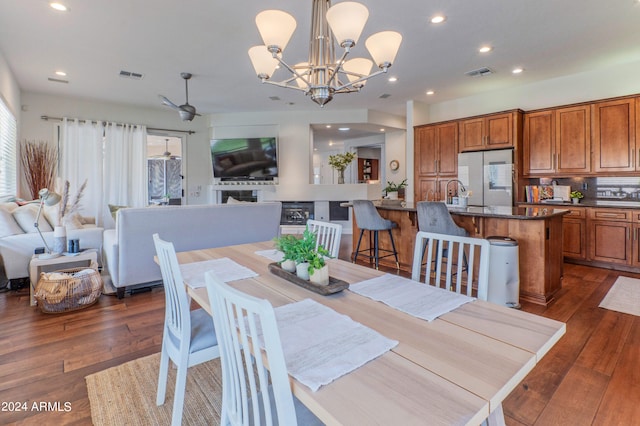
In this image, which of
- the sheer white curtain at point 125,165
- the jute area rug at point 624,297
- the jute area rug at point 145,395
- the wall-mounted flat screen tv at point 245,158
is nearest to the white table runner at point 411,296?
the jute area rug at point 145,395

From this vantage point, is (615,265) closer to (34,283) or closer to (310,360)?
(310,360)

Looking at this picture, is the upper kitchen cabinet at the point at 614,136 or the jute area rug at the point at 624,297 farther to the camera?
the upper kitchen cabinet at the point at 614,136

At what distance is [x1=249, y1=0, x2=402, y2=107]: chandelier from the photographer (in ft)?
6.18

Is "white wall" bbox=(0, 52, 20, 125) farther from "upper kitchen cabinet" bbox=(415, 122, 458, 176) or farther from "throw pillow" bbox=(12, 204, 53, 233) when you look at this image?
"upper kitchen cabinet" bbox=(415, 122, 458, 176)

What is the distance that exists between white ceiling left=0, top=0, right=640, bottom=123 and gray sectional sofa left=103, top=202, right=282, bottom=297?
6.14 ft

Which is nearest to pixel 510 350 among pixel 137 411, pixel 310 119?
pixel 137 411

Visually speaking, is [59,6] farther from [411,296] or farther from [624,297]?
[624,297]

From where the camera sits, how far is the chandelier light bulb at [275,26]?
1.94 meters

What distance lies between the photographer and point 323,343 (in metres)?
0.92

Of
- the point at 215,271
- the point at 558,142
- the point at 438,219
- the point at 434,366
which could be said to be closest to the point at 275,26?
the point at 215,271

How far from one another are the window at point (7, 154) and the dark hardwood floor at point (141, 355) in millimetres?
1967

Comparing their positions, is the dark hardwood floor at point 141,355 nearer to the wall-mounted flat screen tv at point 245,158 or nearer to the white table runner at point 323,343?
the white table runner at point 323,343

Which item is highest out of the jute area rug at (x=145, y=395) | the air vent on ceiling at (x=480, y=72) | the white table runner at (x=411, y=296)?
the air vent on ceiling at (x=480, y=72)

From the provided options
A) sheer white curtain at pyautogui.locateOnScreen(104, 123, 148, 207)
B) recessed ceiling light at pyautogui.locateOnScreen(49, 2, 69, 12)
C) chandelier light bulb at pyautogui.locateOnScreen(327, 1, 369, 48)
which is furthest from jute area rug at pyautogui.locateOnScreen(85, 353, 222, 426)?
sheer white curtain at pyautogui.locateOnScreen(104, 123, 148, 207)
